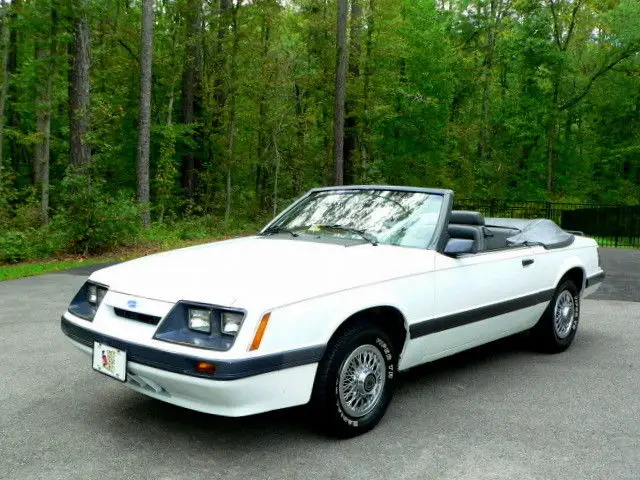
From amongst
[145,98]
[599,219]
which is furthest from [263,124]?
[599,219]

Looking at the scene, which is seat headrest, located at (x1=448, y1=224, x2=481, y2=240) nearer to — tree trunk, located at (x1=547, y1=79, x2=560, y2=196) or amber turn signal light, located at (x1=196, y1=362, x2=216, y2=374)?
amber turn signal light, located at (x1=196, y1=362, x2=216, y2=374)

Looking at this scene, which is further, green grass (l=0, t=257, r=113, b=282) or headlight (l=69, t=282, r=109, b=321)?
green grass (l=0, t=257, r=113, b=282)

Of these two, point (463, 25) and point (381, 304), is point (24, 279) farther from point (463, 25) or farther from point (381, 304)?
point (463, 25)

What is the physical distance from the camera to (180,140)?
26031 mm

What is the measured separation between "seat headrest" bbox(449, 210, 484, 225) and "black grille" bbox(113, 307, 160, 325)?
2.48 metres

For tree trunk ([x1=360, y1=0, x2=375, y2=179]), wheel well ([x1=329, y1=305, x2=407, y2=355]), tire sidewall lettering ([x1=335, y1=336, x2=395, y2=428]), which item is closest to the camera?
tire sidewall lettering ([x1=335, y1=336, x2=395, y2=428])

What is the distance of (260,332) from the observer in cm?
312

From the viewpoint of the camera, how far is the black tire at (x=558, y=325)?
18.6ft

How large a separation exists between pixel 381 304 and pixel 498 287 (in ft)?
4.90

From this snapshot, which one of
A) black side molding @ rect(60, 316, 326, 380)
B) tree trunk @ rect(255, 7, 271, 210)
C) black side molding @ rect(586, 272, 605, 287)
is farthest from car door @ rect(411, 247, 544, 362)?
tree trunk @ rect(255, 7, 271, 210)

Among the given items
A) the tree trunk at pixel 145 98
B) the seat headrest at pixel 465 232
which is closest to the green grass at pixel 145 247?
the tree trunk at pixel 145 98

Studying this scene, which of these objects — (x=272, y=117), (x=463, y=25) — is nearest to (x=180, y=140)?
(x=272, y=117)

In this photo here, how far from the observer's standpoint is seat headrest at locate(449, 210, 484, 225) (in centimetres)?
485

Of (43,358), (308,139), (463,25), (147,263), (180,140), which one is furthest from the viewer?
(463,25)
